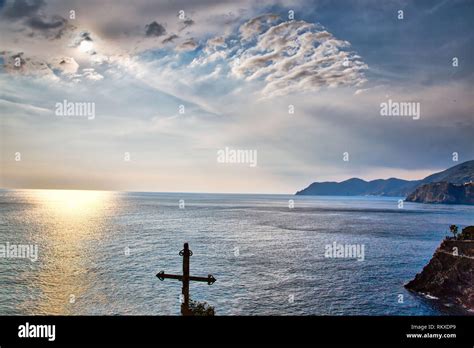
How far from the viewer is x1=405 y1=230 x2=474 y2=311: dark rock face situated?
3241 centimetres

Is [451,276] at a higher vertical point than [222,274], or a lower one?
higher

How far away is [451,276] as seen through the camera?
34406 mm

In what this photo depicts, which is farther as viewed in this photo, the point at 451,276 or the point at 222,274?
the point at 222,274

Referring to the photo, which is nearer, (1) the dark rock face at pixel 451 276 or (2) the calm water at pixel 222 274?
(2) the calm water at pixel 222 274

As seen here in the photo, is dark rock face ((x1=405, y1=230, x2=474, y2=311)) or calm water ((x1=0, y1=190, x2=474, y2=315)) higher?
dark rock face ((x1=405, y1=230, x2=474, y2=311))

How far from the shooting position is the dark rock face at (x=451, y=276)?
106ft

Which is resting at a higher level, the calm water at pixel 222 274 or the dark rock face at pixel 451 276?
the dark rock face at pixel 451 276

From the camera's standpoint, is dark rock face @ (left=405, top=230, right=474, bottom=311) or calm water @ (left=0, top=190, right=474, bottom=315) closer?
calm water @ (left=0, top=190, right=474, bottom=315)

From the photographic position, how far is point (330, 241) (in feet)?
222

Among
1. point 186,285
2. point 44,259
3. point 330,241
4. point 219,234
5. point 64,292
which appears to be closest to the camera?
point 186,285
